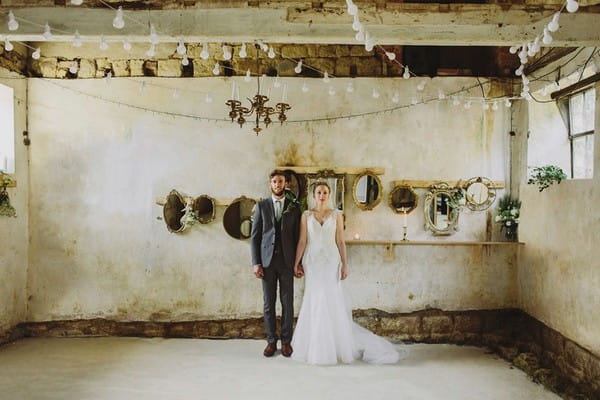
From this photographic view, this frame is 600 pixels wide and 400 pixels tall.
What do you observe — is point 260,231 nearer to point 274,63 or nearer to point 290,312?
point 290,312

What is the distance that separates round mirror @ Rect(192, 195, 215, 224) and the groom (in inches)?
32.7

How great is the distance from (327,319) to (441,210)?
1951 mm

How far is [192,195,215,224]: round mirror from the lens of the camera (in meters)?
5.18

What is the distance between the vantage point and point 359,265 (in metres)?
5.25

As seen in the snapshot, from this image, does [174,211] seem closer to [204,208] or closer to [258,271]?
[204,208]

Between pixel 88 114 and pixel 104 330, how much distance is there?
2493 mm

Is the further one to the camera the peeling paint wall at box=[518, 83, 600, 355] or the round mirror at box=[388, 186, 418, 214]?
the round mirror at box=[388, 186, 418, 214]

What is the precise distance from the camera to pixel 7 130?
16.4 ft

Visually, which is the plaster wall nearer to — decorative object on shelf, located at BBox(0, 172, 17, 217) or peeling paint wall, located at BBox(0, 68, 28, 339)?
peeling paint wall, located at BBox(0, 68, 28, 339)

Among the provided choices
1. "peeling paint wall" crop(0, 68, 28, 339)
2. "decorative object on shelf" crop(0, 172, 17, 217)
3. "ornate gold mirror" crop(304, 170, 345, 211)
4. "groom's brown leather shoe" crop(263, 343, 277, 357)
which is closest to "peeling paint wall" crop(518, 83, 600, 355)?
"ornate gold mirror" crop(304, 170, 345, 211)

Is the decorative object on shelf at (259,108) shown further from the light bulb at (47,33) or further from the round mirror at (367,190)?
the light bulb at (47,33)

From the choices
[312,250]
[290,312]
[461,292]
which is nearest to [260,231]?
[312,250]

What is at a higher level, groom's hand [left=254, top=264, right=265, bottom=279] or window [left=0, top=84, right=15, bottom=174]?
window [left=0, top=84, right=15, bottom=174]

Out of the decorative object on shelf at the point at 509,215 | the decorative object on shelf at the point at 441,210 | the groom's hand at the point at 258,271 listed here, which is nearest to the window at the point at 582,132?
the decorative object on shelf at the point at 509,215
